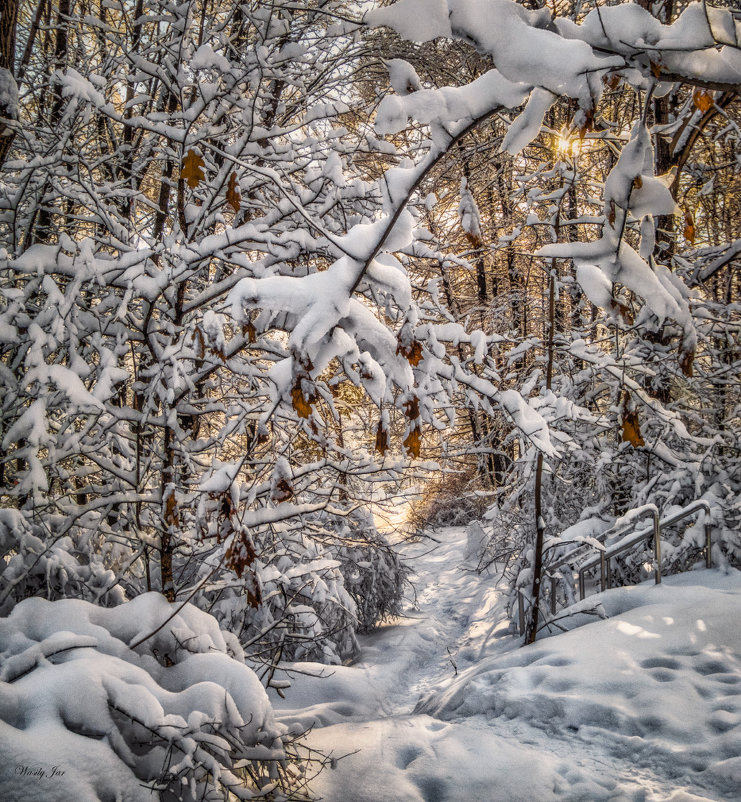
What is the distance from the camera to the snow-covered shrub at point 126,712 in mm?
1850

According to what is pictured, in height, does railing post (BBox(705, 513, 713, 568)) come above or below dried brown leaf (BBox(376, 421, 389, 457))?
below

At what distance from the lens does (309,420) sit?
5.73 ft

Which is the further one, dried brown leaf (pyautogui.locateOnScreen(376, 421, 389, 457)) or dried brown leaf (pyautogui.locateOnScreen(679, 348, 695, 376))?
dried brown leaf (pyautogui.locateOnScreen(679, 348, 695, 376))

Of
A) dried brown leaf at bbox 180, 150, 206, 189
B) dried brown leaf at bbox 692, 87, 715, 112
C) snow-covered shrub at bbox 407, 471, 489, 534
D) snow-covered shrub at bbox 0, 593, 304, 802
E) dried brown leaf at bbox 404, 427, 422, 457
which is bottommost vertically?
snow-covered shrub at bbox 407, 471, 489, 534

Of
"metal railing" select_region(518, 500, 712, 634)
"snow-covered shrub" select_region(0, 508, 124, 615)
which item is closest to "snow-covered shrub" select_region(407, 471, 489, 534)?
"metal railing" select_region(518, 500, 712, 634)

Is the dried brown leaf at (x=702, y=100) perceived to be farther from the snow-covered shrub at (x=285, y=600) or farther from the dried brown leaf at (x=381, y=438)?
the snow-covered shrub at (x=285, y=600)

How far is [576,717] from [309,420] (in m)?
2.69

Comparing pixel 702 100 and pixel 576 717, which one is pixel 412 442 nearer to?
pixel 702 100

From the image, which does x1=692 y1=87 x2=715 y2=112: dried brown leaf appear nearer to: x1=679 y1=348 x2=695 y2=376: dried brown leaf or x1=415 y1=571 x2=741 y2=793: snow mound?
x1=679 y1=348 x2=695 y2=376: dried brown leaf

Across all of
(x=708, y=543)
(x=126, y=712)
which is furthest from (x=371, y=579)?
(x=126, y=712)

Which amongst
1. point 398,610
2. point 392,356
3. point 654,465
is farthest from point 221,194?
point 398,610
